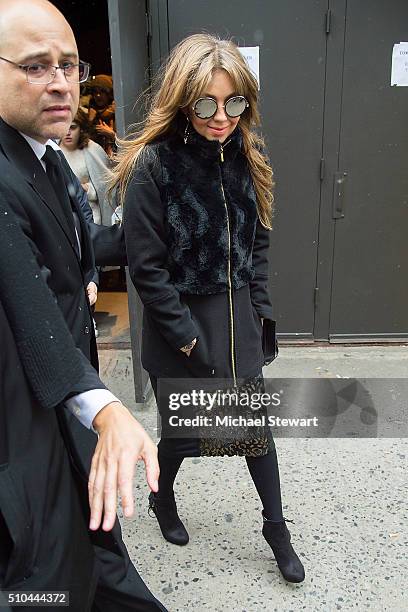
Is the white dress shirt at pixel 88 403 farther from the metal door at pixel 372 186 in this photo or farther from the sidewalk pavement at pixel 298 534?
the metal door at pixel 372 186

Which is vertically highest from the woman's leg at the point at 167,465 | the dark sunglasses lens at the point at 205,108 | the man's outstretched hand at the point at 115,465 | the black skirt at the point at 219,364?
the dark sunglasses lens at the point at 205,108

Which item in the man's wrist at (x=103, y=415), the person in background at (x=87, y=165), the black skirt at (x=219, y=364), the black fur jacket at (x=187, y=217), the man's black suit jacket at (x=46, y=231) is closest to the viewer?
the man's wrist at (x=103, y=415)

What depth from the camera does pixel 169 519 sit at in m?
2.50

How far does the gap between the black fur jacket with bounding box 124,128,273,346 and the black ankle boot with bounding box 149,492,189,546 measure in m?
0.92

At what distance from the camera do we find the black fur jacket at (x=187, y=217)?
2055mm

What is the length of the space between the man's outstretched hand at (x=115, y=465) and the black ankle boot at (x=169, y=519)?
1.39m

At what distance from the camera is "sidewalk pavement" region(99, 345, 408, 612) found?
222cm

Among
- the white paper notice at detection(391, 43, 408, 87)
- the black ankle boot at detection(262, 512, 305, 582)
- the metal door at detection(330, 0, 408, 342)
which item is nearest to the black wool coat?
the black ankle boot at detection(262, 512, 305, 582)

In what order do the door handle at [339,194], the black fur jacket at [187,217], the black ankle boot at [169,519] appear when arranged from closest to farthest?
the black fur jacket at [187,217] → the black ankle boot at [169,519] → the door handle at [339,194]

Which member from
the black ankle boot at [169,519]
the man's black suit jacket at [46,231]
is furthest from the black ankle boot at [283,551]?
the man's black suit jacket at [46,231]

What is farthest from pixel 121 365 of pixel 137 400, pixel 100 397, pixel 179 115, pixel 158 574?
pixel 100 397

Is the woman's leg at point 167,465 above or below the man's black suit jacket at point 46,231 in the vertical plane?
below

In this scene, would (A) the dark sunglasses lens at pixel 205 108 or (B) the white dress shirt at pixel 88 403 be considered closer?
(B) the white dress shirt at pixel 88 403

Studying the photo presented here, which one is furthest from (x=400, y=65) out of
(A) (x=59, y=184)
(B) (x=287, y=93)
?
(A) (x=59, y=184)
